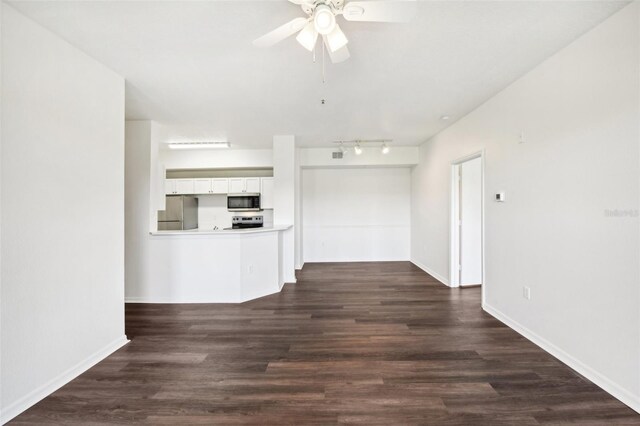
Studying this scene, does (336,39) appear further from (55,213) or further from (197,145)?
(197,145)

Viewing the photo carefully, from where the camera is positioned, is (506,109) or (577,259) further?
(506,109)

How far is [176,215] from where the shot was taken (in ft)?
18.6

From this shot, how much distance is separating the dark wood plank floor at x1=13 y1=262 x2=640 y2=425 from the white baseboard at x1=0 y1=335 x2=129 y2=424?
58mm

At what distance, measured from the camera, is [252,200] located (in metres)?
5.84

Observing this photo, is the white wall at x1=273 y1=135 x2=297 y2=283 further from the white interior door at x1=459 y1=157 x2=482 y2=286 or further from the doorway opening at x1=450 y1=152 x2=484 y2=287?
the white interior door at x1=459 y1=157 x2=482 y2=286

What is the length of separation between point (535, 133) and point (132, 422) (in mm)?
3958

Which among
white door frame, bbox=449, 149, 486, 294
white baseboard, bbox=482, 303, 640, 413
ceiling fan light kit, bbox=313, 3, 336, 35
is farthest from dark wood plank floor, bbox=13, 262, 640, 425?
ceiling fan light kit, bbox=313, 3, 336, 35

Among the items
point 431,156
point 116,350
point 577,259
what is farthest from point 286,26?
point 431,156

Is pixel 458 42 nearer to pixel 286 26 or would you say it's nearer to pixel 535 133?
pixel 535 133

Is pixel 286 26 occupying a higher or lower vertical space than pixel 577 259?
higher

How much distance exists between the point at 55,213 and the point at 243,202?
12.7 ft

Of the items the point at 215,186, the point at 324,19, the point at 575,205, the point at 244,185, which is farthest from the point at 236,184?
the point at 575,205

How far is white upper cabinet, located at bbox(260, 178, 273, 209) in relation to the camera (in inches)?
231

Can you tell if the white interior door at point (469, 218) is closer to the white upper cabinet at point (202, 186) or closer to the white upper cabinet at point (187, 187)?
the white upper cabinet at point (202, 186)
